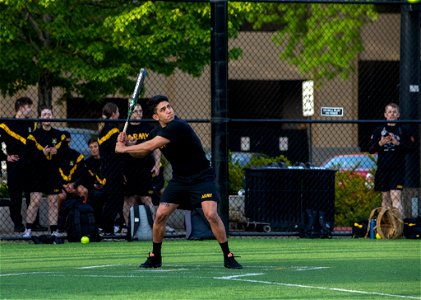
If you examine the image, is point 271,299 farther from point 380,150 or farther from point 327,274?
point 380,150

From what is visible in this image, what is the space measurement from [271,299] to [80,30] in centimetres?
1755

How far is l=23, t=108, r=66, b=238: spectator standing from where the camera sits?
1756 cm

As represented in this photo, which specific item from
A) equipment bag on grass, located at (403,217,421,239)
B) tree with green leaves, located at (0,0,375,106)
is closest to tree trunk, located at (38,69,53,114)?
tree with green leaves, located at (0,0,375,106)

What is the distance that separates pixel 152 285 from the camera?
35.0 ft

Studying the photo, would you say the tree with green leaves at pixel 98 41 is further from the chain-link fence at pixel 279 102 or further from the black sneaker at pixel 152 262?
the black sneaker at pixel 152 262

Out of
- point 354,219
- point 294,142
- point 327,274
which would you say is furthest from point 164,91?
point 327,274

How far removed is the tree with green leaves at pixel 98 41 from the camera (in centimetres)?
2589

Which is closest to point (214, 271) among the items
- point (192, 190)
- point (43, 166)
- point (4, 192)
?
point (192, 190)

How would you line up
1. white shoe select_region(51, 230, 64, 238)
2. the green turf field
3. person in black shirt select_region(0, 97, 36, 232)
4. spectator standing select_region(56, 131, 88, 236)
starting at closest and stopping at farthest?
the green turf field → white shoe select_region(51, 230, 64, 238) → person in black shirt select_region(0, 97, 36, 232) → spectator standing select_region(56, 131, 88, 236)

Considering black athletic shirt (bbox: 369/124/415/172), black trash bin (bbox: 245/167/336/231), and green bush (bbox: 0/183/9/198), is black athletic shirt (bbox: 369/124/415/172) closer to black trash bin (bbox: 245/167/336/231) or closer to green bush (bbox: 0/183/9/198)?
black trash bin (bbox: 245/167/336/231)

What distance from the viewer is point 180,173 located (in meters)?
12.5

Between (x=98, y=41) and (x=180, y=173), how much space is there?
14747 mm

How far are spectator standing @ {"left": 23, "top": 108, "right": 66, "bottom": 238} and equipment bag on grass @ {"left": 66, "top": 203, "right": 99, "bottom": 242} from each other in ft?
1.92

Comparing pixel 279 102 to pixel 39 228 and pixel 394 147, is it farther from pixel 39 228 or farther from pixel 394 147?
pixel 394 147
